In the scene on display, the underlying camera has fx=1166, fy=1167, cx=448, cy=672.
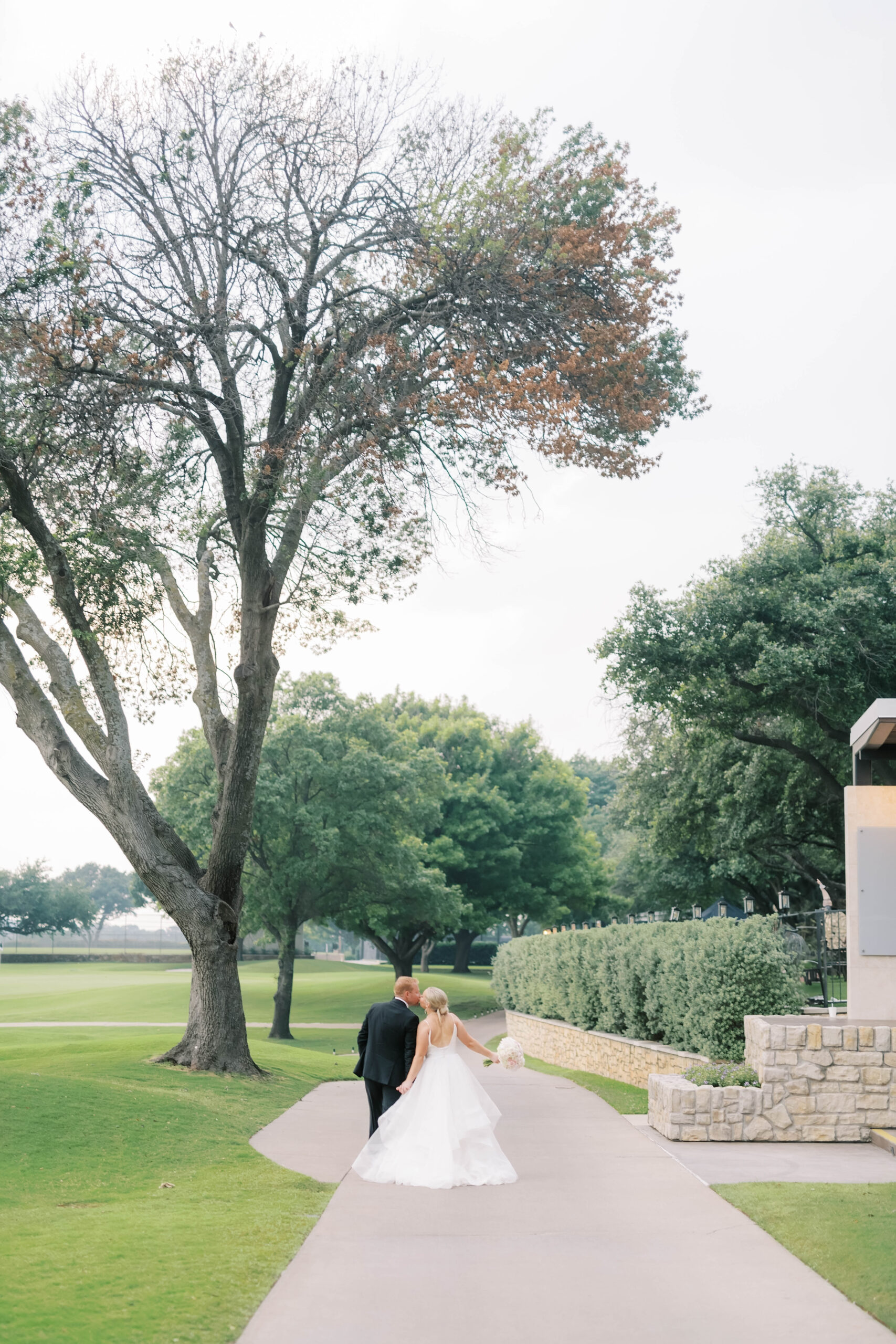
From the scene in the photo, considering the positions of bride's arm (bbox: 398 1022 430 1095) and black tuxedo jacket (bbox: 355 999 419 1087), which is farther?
black tuxedo jacket (bbox: 355 999 419 1087)

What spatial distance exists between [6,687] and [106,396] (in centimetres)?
450

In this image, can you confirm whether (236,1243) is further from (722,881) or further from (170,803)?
(722,881)

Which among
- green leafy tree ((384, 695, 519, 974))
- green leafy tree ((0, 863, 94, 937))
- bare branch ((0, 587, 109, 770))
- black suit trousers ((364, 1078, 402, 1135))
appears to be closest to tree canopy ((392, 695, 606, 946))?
green leafy tree ((384, 695, 519, 974))

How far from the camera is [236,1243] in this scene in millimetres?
6844

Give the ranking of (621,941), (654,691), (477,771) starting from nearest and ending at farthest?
1. (621,941)
2. (654,691)
3. (477,771)

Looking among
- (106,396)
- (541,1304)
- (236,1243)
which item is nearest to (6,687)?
(106,396)

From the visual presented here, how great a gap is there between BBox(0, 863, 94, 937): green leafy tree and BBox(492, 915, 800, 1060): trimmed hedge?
79819 mm

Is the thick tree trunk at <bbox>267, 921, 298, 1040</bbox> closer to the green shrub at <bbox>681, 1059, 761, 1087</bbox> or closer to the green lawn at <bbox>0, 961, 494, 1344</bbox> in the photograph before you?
the green lawn at <bbox>0, 961, 494, 1344</bbox>

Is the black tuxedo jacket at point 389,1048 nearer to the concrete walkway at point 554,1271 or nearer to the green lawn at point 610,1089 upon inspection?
the concrete walkway at point 554,1271

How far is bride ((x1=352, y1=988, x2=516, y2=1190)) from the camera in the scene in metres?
8.98

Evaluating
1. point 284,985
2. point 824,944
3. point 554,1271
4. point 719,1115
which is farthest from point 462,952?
point 554,1271

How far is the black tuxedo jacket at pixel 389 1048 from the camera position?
32.9 feet

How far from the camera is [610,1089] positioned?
17297 millimetres

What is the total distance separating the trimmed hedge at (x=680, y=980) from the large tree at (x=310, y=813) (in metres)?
11.6
